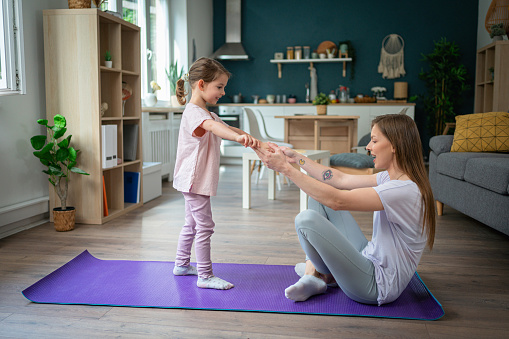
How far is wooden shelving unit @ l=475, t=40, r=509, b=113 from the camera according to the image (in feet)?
18.0

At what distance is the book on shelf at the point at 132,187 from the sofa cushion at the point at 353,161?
1782 millimetres

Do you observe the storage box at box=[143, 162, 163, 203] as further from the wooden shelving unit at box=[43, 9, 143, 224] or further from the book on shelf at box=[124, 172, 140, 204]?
the wooden shelving unit at box=[43, 9, 143, 224]

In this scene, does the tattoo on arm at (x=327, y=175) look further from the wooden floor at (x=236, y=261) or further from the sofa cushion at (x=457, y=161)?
the sofa cushion at (x=457, y=161)

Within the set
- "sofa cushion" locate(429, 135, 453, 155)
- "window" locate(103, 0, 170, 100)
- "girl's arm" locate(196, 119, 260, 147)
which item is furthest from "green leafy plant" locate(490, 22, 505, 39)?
"girl's arm" locate(196, 119, 260, 147)

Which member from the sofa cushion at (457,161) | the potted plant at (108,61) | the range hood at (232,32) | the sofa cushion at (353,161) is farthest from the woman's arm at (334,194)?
the range hood at (232,32)

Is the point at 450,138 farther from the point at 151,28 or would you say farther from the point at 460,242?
the point at 151,28

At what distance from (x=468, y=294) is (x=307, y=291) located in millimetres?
713

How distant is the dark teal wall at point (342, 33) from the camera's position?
7.16m

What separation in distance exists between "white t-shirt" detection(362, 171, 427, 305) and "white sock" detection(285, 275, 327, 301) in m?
0.23

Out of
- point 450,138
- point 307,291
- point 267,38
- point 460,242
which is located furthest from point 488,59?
point 307,291

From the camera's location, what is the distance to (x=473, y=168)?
303 centimetres

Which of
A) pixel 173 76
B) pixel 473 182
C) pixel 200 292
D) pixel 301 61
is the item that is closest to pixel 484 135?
pixel 473 182

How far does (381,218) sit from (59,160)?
7.11 feet

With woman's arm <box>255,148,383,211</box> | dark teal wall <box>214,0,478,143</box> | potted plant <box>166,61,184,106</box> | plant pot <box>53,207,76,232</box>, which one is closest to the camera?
woman's arm <box>255,148,383,211</box>
